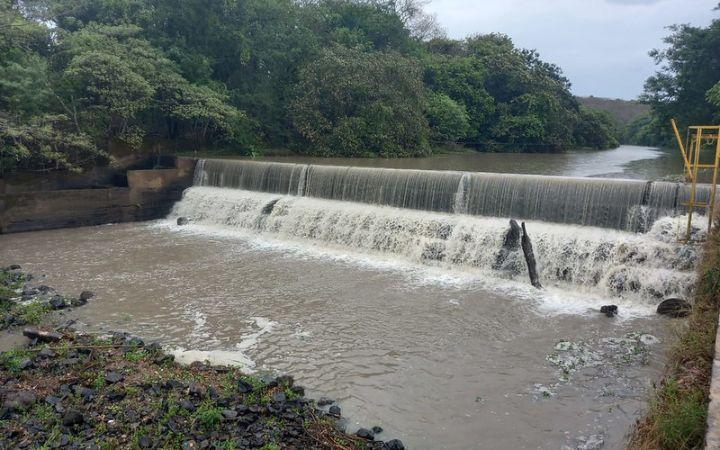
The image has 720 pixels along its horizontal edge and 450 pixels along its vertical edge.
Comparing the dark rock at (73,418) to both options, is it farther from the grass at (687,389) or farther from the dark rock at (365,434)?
the grass at (687,389)

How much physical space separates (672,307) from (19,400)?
25.6 feet

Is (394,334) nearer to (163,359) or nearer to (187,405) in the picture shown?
(163,359)

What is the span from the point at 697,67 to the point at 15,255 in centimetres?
2319

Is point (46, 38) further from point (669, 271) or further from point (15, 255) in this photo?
point (669, 271)

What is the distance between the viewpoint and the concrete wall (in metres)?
12.6

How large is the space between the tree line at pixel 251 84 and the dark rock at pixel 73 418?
9493mm

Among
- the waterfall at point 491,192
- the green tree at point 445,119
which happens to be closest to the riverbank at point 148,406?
the waterfall at point 491,192

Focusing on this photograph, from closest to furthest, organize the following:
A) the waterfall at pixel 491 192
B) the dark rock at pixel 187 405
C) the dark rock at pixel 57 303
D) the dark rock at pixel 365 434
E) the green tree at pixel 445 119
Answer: the dark rock at pixel 365 434 < the dark rock at pixel 187 405 < the dark rock at pixel 57 303 < the waterfall at pixel 491 192 < the green tree at pixel 445 119

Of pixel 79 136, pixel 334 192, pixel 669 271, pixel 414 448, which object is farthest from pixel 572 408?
pixel 79 136

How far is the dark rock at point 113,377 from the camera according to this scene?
5.14 metres

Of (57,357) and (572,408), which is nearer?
(572,408)

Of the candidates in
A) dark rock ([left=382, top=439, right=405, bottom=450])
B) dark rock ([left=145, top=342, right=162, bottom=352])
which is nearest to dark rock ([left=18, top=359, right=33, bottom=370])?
dark rock ([left=145, top=342, right=162, bottom=352])

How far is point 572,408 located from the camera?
5047 mm

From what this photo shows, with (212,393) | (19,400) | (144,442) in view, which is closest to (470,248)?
(212,393)
